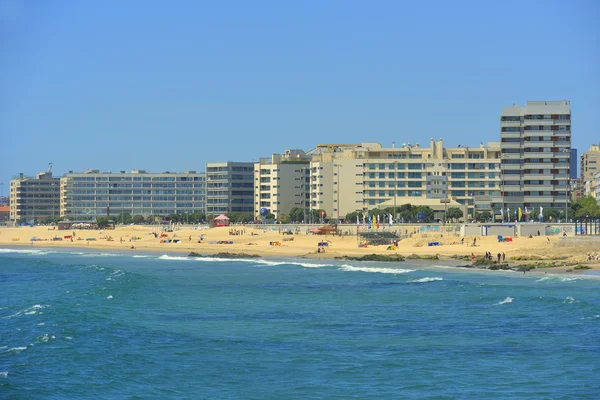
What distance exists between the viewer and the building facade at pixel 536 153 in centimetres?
14325

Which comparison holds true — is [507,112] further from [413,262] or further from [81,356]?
[81,356]

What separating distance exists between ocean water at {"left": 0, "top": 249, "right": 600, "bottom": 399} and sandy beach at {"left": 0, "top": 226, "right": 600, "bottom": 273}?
16.5 meters

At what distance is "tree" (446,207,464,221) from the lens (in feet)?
498

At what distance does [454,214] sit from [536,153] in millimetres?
17229

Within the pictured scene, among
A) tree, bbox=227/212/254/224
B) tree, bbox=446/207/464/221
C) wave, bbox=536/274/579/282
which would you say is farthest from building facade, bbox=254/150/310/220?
wave, bbox=536/274/579/282

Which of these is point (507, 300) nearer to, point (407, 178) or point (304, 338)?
point (304, 338)

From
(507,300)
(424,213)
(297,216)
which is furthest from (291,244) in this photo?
(507,300)

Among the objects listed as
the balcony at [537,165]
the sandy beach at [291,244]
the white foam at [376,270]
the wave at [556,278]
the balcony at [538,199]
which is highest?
the balcony at [537,165]

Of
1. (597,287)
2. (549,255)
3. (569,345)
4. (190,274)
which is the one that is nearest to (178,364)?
(569,345)

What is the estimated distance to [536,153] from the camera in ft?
473

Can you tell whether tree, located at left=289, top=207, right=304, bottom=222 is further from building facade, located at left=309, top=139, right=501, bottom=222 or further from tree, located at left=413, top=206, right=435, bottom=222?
tree, located at left=413, top=206, right=435, bottom=222

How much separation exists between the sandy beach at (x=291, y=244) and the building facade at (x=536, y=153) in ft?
110

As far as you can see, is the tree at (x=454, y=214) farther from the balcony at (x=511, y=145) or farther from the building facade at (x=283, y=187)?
the building facade at (x=283, y=187)

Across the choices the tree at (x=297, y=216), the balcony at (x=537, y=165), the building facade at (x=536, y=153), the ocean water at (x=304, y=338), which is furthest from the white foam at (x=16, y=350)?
the tree at (x=297, y=216)
